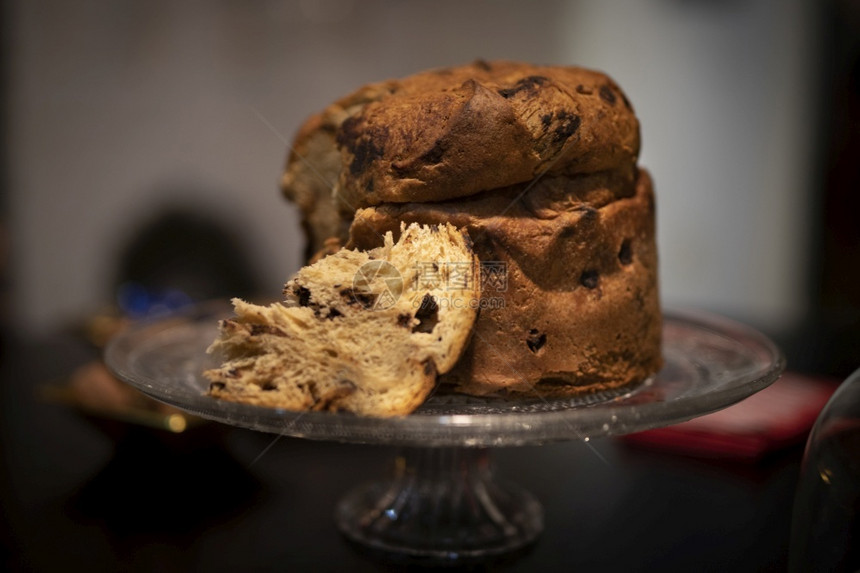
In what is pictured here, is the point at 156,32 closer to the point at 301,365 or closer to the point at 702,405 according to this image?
the point at 301,365

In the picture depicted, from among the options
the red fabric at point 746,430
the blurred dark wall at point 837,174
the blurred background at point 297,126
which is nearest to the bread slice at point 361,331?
the red fabric at point 746,430

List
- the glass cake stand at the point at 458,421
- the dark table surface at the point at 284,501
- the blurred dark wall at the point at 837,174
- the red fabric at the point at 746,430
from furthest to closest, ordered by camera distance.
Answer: the blurred dark wall at the point at 837,174 < the red fabric at the point at 746,430 < the dark table surface at the point at 284,501 < the glass cake stand at the point at 458,421

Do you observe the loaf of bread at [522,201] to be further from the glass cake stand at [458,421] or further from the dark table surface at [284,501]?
the dark table surface at [284,501]

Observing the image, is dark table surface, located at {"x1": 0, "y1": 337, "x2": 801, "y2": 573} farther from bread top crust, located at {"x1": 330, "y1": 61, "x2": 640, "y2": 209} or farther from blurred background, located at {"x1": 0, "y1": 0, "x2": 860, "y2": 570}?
blurred background, located at {"x1": 0, "y1": 0, "x2": 860, "y2": 570}

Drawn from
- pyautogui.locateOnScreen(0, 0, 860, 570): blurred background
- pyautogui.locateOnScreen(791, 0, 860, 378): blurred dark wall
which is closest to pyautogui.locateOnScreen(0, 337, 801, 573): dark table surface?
pyautogui.locateOnScreen(0, 0, 860, 570): blurred background

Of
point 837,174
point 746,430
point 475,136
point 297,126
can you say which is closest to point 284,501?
point 475,136
